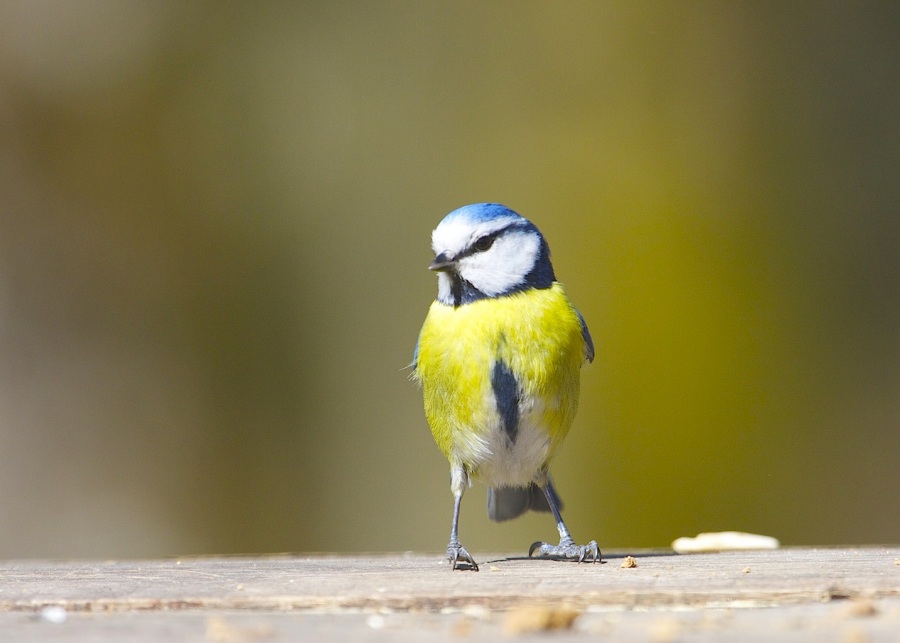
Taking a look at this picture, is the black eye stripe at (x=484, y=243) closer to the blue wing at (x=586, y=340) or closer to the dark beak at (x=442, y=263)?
the dark beak at (x=442, y=263)

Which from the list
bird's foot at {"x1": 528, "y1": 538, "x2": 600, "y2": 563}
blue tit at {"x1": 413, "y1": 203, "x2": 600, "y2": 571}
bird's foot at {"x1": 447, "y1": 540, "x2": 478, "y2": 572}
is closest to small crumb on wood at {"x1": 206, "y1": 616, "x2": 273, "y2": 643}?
bird's foot at {"x1": 447, "y1": 540, "x2": 478, "y2": 572}

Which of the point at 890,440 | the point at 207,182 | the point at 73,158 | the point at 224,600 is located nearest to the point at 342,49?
the point at 207,182

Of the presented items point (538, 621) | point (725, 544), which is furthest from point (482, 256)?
point (538, 621)

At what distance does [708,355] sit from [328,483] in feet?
5.93

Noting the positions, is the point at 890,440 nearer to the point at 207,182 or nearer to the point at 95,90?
the point at 207,182

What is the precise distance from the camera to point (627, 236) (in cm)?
498

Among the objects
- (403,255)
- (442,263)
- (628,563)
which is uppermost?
(403,255)

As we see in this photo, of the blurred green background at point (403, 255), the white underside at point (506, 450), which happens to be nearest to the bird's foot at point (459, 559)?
the white underside at point (506, 450)

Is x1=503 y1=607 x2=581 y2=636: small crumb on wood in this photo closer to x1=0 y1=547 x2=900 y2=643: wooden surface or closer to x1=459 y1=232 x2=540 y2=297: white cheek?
x1=0 y1=547 x2=900 y2=643: wooden surface

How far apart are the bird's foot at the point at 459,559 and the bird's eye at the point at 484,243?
66 cm

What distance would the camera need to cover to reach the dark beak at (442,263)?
2.51 m

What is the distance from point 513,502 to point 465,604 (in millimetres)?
1347

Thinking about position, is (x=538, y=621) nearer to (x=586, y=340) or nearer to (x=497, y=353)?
(x=497, y=353)

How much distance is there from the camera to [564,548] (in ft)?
8.66
